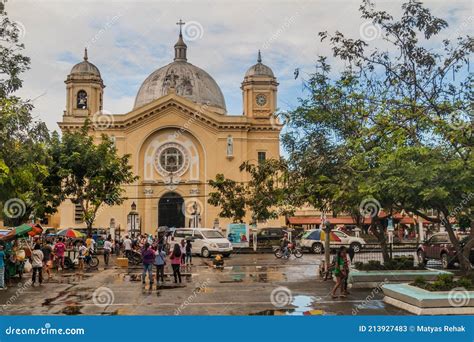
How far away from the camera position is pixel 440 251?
2450 centimetres

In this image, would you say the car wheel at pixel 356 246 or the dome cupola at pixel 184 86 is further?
the dome cupola at pixel 184 86

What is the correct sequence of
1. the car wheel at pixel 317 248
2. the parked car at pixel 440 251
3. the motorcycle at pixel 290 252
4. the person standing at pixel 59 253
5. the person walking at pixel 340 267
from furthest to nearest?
the car wheel at pixel 317 248 → the motorcycle at pixel 290 252 → the person standing at pixel 59 253 → the parked car at pixel 440 251 → the person walking at pixel 340 267

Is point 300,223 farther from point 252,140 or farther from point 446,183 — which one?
point 446,183

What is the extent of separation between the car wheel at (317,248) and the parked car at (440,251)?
8.93 meters

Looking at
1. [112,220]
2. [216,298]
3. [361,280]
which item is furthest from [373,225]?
[112,220]

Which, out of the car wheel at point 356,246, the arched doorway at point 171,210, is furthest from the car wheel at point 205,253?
the arched doorway at point 171,210

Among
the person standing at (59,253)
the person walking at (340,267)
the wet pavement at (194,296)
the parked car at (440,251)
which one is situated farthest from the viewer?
the person standing at (59,253)

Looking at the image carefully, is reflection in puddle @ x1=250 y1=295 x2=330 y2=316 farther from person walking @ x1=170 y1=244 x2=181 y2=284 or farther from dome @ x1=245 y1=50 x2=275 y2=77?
dome @ x1=245 y1=50 x2=275 y2=77

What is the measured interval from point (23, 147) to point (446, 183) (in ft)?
39.4

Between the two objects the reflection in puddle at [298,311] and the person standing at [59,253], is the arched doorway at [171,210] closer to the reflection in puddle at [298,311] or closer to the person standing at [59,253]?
the person standing at [59,253]

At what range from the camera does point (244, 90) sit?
184ft

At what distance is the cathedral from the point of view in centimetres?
5125

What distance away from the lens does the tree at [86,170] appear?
31625 millimetres

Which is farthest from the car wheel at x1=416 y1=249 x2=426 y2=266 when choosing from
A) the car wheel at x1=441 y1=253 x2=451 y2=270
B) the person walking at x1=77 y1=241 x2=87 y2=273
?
the person walking at x1=77 y1=241 x2=87 y2=273
